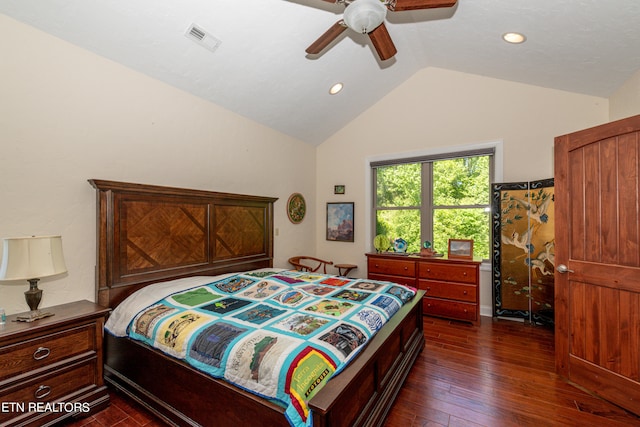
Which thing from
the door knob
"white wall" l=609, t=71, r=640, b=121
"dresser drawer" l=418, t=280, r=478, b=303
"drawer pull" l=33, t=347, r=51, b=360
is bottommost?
"dresser drawer" l=418, t=280, r=478, b=303

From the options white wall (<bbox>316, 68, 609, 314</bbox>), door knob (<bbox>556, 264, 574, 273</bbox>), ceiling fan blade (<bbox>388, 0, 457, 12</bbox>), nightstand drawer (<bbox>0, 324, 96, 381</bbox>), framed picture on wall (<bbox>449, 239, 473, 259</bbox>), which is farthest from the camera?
framed picture on wall (<bbox>449, 239, 473, 259</bbox>)

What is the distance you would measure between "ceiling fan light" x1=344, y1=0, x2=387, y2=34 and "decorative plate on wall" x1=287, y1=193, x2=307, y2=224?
9.70ft

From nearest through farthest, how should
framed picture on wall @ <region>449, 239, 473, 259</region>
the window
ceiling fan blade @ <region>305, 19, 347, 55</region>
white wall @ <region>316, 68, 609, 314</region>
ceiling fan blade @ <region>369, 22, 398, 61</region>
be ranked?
ceiling fan blade @ <region>305, 19, 347, 55</region>, ceiling fan blade @ <region>369, 22, 398, 61</region>, white wall @ <region>316, 68, 609, 314</region>, framed picture on wall @ <region>449, 239, 473, 259</region>, the window

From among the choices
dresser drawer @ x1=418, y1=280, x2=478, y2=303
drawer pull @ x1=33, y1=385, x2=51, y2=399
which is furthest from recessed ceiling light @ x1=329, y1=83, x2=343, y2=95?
drawer pull @ x1=33, y1=385, x2=51, y2=399

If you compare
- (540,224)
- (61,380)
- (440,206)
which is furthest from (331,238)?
(61,380)

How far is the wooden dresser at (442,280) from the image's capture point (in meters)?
3.55

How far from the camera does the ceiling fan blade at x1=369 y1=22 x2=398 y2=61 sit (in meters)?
2.12

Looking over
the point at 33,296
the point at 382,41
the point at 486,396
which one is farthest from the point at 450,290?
the point at 33,296

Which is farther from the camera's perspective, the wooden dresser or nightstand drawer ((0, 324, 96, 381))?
the wooden dresser

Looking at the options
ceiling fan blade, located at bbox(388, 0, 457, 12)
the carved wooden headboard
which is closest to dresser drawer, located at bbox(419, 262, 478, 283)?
the carved wooden headboard

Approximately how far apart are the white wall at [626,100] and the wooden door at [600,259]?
1024mm

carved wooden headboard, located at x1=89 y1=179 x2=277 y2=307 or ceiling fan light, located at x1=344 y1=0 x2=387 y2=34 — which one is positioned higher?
ceiling fan light, located at x1=344 y1=0 x2=387 y2=34

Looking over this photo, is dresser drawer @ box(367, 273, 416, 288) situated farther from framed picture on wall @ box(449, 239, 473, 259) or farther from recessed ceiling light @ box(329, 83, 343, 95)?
recessed ceiling light @ box(329, 83, 343, 95)

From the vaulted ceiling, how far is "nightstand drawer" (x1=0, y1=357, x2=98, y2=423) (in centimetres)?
227
